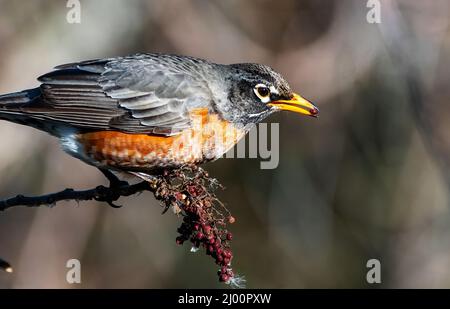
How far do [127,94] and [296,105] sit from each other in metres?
1.58

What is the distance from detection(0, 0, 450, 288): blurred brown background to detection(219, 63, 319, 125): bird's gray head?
9.15ft

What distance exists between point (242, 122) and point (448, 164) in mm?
3267

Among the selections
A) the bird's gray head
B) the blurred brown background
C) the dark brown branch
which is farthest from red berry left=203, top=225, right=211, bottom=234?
the blurred brown background

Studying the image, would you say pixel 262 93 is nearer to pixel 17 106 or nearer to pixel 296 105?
pixel 296 105

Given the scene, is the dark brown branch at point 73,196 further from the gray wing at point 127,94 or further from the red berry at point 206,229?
the gray wing at point 127,94

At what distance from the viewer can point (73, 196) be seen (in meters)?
5.69

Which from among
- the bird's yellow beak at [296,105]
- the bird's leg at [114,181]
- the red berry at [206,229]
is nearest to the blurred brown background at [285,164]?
the bird's yellow beak at [296,105]

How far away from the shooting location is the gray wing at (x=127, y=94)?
265 inches

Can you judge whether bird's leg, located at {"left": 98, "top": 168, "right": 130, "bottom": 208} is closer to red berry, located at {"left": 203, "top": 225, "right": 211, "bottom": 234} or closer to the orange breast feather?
the orange breast feather

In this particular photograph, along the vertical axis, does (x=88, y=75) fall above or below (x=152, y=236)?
above

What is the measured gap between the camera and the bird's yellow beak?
7121mm

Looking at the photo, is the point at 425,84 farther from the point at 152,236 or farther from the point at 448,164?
the point at 152,236

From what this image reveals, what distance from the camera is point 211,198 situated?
5.89m

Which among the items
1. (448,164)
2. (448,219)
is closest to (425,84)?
(448,164)
